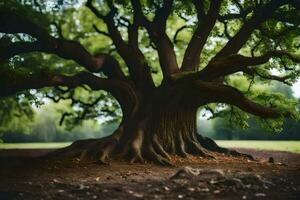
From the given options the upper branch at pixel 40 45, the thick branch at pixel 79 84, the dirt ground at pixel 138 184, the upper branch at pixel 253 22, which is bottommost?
the dirt ground at pixel 138 184

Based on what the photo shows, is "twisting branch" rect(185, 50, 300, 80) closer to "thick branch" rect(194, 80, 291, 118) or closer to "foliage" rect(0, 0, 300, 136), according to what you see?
"thick branch" rect(194, 80, 291, 118)

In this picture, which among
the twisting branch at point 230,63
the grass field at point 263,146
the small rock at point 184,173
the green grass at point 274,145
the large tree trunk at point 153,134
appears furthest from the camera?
the grass field at point 263,146

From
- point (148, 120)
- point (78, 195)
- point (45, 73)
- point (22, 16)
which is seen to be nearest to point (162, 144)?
point (148, 120)

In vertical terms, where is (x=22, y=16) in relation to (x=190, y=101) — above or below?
above

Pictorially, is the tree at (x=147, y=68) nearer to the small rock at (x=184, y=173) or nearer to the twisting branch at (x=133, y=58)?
the twisting branch at (x=133, y=58)

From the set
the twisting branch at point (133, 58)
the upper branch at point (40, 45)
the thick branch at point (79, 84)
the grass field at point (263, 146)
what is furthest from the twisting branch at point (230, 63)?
the grass field at point (263, 146)

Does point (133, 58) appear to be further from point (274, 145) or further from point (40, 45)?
point (274, 145)

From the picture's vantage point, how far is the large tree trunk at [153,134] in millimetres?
16320

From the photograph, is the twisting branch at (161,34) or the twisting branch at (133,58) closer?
the twisting branch at (161,34)

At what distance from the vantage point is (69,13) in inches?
979

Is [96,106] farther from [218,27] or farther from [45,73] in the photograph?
[45,73]

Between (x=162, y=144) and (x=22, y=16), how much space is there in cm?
821

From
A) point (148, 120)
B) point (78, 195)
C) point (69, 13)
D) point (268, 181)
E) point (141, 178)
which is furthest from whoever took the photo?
point (69, 13)

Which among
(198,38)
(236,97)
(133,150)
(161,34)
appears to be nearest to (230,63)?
(236,97)
